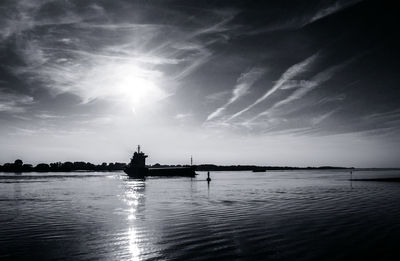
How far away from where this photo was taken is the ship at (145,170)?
124812 mm

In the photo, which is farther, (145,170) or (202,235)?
(145,170)

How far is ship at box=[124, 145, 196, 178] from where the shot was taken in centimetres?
12481

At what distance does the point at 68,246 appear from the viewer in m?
13.1

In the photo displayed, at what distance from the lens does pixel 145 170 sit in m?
126

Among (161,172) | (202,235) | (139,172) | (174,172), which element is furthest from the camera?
(161,172)

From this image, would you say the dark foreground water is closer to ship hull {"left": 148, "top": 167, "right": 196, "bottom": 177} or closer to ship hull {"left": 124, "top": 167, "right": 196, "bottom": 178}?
ship hull {"left": 148, "top": 167, "right": 196, "bottom": 177}

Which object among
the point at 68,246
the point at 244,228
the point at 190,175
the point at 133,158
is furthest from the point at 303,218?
the point at 133,158

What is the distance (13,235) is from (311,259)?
14371mm

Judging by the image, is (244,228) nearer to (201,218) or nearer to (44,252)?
(201,218)

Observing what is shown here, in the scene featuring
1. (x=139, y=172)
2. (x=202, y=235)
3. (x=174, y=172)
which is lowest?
(x=202, y=235)

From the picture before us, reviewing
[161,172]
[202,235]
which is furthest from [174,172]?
[202,235]

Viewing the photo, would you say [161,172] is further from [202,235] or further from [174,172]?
[202,235]

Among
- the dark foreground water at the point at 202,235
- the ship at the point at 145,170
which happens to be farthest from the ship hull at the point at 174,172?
the dark foreground water at the point at 202,235

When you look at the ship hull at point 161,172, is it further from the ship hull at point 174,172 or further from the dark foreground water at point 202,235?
the dark foreground water at point 202,235
